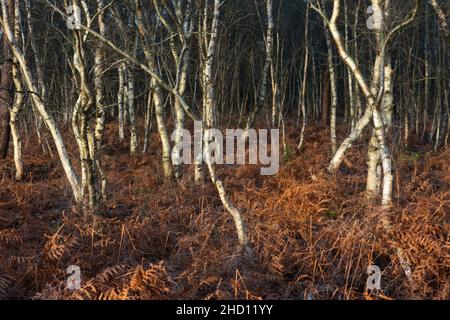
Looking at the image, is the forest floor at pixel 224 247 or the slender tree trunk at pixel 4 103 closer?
the forest floor at pixel 224 247

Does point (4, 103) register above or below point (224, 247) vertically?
above

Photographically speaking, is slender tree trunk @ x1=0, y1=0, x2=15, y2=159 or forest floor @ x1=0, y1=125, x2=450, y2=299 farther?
slender tree trunk @ x1=0, y1=0, x2=15, y2=159

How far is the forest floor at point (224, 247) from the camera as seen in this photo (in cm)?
416

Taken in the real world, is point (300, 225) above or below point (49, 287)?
above

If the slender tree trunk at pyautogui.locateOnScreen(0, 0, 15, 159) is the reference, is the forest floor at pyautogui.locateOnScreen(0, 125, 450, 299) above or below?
below

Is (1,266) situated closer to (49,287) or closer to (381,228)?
(49,287)

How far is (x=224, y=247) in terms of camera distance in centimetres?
512

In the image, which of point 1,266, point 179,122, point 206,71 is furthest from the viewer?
point 179,122

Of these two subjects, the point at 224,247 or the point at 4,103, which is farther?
the point at 4,103

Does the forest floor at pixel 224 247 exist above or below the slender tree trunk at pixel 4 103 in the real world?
below

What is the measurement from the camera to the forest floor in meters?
4.16
